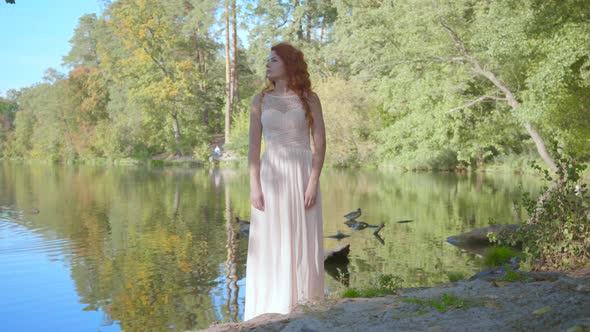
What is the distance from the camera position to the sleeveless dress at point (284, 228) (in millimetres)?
4730

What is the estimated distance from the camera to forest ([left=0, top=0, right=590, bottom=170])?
16.0 m

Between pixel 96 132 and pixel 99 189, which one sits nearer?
pixel 99 189

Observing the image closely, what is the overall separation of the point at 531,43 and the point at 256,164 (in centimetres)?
1258

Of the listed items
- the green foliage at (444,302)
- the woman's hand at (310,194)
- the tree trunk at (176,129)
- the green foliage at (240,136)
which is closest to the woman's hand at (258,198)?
the woman's hand at (310,194)

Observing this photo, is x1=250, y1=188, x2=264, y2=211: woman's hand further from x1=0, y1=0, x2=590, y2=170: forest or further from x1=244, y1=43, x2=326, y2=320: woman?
x1=0, y1=0, x2=590, y2=170: forest

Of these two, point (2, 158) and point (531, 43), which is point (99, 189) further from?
point (2, 158)

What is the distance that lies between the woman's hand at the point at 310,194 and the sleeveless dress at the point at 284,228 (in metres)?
0.03

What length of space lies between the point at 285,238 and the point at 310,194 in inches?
15.9

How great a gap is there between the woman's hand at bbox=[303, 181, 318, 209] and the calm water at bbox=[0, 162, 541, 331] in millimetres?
2229

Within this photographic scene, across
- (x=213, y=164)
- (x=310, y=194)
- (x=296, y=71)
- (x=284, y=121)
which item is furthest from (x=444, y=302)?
(x=213, y=164)

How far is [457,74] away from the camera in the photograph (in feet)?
77.7

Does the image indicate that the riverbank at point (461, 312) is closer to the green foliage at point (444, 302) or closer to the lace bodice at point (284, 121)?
the green foliage at point (444, 302)

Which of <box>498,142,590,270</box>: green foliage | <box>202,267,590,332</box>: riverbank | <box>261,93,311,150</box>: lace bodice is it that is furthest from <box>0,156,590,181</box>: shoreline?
<box>261,93,311,150</box>: lace bodice

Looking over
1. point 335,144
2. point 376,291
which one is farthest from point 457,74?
point 376,291
